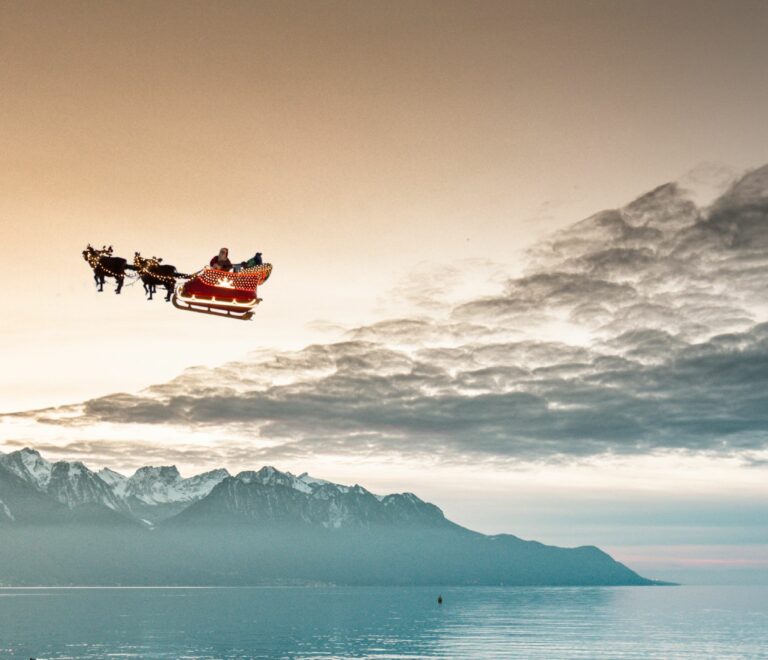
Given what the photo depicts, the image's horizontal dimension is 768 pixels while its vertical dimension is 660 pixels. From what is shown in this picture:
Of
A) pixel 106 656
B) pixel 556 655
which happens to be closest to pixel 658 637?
pixel 556 655
